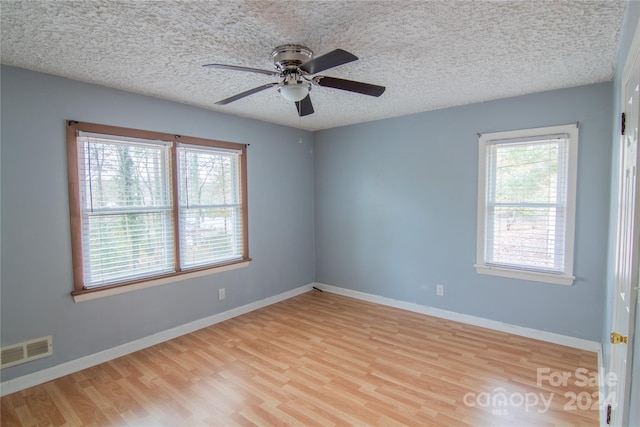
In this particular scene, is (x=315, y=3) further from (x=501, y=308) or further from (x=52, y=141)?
(x=501, y=308)

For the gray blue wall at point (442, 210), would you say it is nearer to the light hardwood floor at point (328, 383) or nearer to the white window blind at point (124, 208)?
the light hardwood floor at point (328, 383)

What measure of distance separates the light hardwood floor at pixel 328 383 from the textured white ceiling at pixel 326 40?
2.43m

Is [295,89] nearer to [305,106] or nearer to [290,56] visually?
[290,56]

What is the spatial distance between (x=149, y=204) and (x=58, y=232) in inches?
29.1

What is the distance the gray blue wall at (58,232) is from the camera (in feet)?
7.72

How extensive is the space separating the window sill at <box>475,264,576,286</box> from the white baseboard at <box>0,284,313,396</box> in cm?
275

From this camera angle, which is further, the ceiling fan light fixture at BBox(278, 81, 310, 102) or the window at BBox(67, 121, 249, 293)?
the window at BBox(67, 121, 249, 293)

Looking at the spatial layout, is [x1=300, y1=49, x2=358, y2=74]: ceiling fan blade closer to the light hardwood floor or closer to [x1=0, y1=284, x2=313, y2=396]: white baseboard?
the light hardwood floor

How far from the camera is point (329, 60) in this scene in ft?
5.59

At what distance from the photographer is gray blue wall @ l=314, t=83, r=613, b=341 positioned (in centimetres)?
285

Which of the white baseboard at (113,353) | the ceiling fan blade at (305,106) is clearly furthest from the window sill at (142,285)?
the ceiling fan blade at (305,106)

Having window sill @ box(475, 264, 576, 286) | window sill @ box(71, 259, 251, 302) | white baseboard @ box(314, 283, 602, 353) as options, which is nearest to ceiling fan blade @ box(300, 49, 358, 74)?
window sill @ box(71, 259, 251, 302)

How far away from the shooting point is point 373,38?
6.40 feet

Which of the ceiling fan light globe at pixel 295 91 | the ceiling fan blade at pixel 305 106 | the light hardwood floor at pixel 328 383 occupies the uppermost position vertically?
the ceiling fan blade at pixel 305 106
